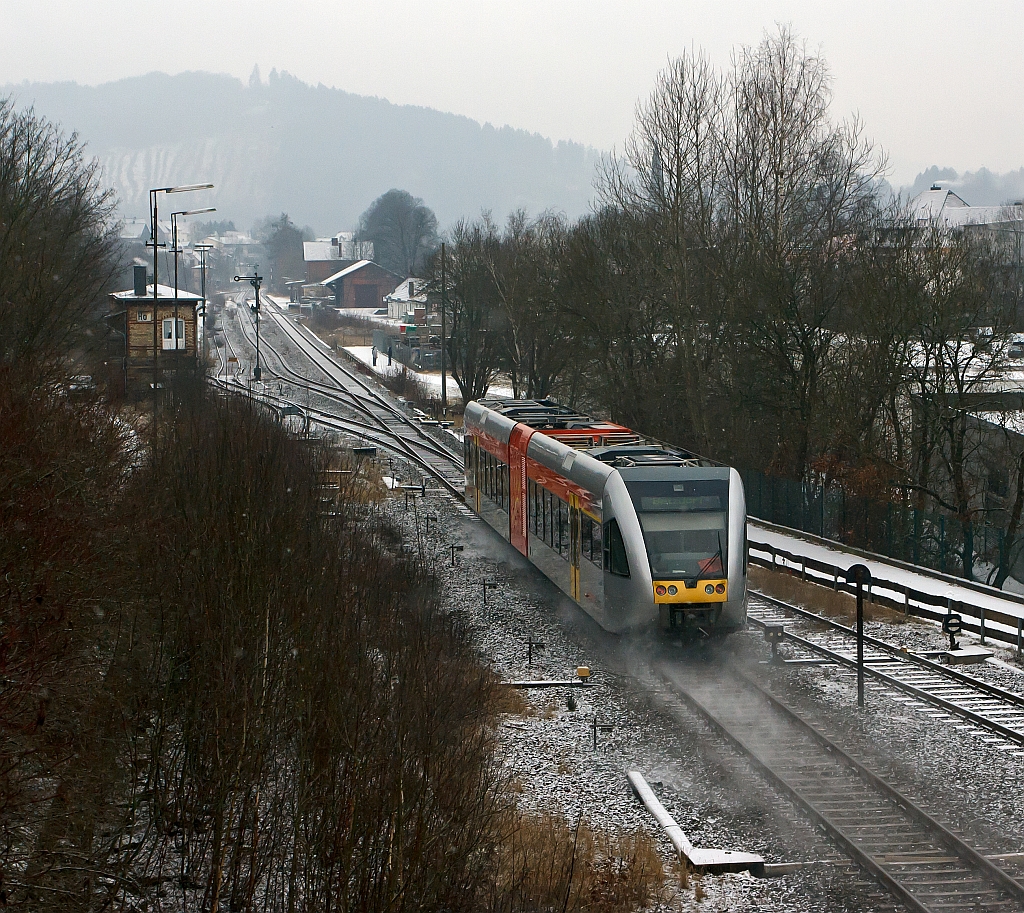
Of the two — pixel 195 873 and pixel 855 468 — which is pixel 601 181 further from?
pixel 195 873

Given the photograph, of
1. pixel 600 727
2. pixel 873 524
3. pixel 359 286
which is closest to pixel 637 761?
pixel 600 727

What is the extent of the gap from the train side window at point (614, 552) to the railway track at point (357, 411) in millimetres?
17184

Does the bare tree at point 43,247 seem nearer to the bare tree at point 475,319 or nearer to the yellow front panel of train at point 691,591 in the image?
the yellow front panel of train at point 691,591

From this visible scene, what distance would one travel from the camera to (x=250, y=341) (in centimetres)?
9112

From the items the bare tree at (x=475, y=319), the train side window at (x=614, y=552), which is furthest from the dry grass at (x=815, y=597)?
the bare tree at (x=475, y=319)

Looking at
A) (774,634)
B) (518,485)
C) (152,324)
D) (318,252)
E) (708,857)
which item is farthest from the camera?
(318,252)

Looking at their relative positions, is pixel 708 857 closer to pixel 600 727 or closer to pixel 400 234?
pixel 600 727

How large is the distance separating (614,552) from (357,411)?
1477 inches

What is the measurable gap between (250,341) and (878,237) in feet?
205

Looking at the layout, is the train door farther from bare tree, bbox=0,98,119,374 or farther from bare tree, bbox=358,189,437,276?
bare tree, bbox=358,189,437,276

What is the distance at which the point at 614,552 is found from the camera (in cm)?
1823

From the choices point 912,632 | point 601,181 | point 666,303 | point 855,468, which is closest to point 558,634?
point 912,632

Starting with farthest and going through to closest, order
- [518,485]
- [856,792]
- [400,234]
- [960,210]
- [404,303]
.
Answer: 1. [400,234]
2. [404,303]
3. [960,210]
4. [518,485]
5. [856,792]

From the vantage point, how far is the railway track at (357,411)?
42219mm
